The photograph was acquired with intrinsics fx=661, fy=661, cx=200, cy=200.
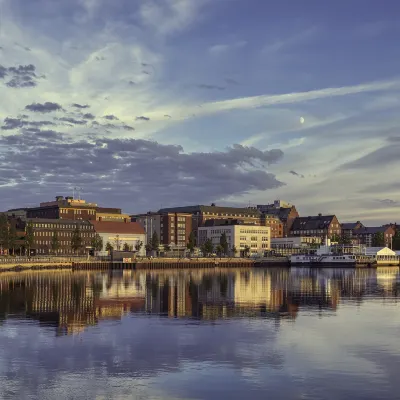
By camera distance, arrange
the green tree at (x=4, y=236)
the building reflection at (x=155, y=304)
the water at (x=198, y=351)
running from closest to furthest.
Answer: the water at (x=198, y=351)
the building reflection at (x=155, y=304)
the green tree at (x=4, y=236)

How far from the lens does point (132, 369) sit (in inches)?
1219

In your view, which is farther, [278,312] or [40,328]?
[278,312]

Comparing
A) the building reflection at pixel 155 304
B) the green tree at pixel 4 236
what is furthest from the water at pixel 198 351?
the green tree at pixel 4 236

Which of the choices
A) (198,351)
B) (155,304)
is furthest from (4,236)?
(198,351)

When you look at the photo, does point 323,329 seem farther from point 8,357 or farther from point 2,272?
point 2,272

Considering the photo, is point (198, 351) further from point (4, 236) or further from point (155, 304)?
point (4, 236)

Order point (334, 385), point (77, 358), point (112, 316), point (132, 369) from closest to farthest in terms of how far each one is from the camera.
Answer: point (334, 385)
point (132, 369)
point (77, 358)
point (112, 316)

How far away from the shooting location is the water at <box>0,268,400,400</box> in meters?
A: 27.5

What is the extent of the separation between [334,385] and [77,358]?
12983 millimetres

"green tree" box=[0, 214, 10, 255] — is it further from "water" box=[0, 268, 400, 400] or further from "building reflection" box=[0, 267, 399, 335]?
"water" box=[0, 268, 400, 400]

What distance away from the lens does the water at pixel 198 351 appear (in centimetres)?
2752

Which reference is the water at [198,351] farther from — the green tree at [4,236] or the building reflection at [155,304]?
the green tree at [4,236]

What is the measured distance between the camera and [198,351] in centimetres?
A: 3581

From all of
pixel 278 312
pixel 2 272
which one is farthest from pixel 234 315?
pixel 2 272
